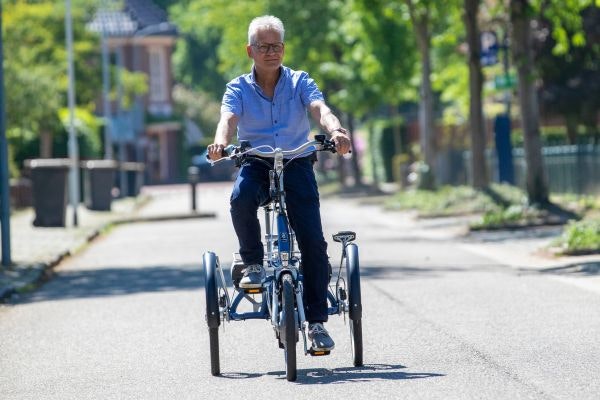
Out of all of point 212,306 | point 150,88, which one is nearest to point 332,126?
point 212,306

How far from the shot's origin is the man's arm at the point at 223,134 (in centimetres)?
795

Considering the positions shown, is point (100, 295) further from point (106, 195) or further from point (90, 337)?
point (106, 195)

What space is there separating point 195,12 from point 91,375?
49.6 metres

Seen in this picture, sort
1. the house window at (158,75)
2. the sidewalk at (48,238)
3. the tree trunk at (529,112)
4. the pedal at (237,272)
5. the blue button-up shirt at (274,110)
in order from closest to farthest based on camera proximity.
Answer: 1. the blue button-up shirt at (274,110)
2. the pedal at (237,272)
3. the sidewalk at (48,238)
4. the tree trunk at (529,112)
5. the house window at (158,75)

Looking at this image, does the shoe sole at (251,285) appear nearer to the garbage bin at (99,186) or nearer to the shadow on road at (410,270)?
the shadow on road at (410,270)

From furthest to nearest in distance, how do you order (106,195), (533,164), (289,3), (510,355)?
(289,3)
(106,195)
(533,164)
(510,355)

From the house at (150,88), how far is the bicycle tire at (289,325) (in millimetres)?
66887

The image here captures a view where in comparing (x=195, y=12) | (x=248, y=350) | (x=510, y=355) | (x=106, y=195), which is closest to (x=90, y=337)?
(x=248, y=350)

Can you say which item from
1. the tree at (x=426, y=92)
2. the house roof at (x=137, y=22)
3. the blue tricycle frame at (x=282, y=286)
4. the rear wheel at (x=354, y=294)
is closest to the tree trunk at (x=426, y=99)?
the tree at (x=426, y=92)

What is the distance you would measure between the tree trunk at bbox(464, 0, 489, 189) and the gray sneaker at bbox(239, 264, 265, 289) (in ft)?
67.0

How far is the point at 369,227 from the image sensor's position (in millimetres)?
26484

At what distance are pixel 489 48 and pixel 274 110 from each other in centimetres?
2206

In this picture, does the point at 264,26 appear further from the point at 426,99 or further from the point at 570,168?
the point at 426,99

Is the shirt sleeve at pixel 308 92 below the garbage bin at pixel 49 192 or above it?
above
